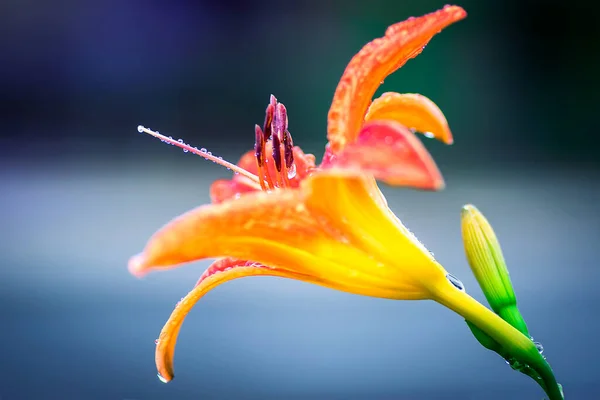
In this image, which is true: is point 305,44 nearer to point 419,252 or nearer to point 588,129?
point 588,129

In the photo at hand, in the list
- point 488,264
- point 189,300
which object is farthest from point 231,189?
point 488,264

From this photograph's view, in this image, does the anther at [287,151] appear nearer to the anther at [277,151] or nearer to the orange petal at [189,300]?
the anther at [277,151]

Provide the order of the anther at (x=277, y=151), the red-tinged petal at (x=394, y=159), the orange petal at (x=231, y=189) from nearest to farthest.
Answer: the red-tinged petal at (x=394, y=159)
the anther at (x=277, y=151)
the orange petal at (x=231, y=189)

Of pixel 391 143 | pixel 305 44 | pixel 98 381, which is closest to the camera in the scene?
pixel 391 143

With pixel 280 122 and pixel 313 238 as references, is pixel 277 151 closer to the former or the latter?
pixel 280 122

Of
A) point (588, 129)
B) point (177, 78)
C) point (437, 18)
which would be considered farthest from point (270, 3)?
point (437, 18)

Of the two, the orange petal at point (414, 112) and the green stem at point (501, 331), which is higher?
the orange petal at point (414, 112)

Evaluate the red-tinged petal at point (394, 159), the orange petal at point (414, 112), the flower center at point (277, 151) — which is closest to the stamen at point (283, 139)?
the flower center at point (277, 151)
